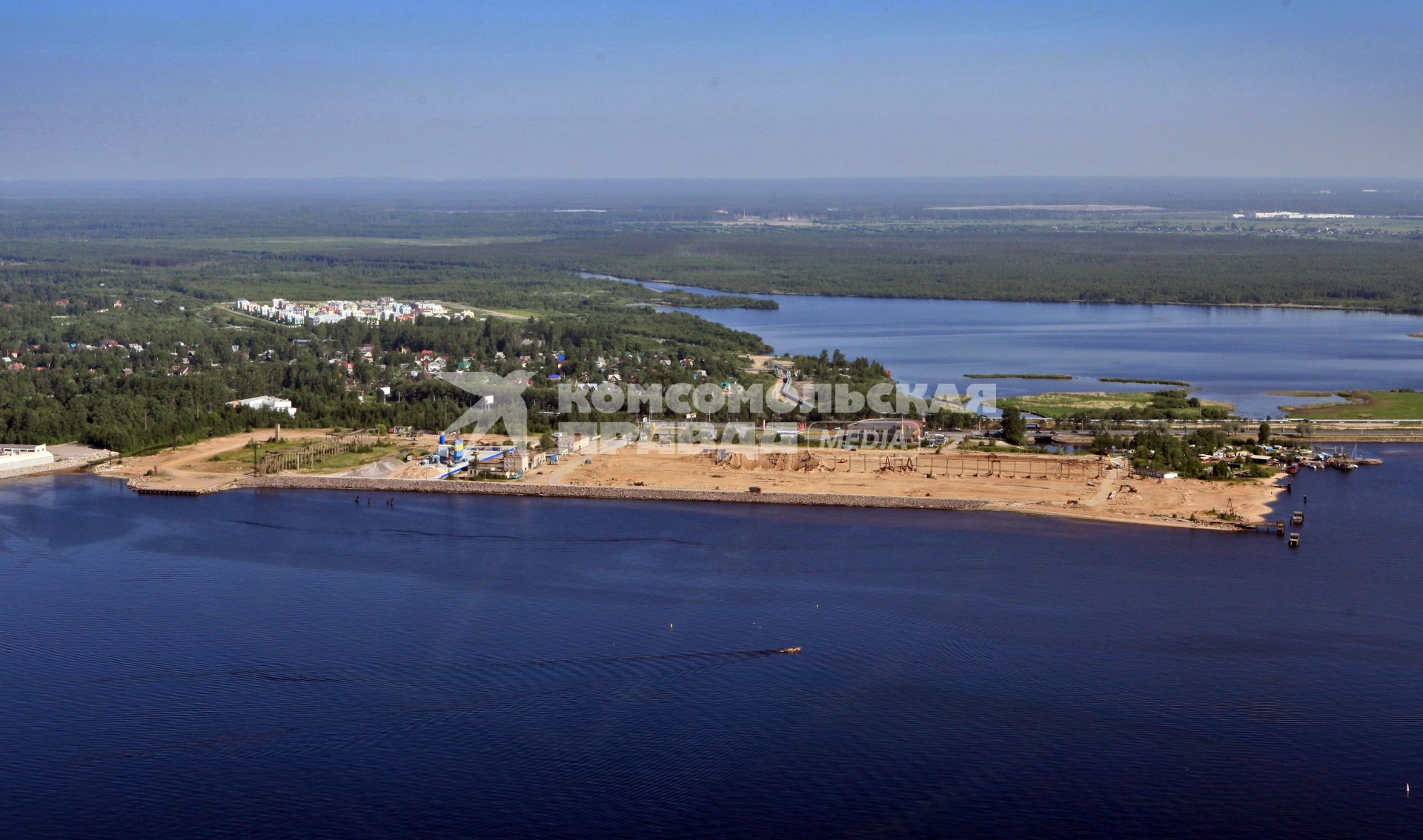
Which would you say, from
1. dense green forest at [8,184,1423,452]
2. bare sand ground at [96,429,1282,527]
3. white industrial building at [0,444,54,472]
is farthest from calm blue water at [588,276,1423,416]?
white industrial building at [0,444,54,472]

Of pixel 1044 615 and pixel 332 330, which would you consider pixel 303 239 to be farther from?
pixel 1044 615

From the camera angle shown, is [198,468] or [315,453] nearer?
[198,468]

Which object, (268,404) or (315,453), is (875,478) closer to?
(315,453)

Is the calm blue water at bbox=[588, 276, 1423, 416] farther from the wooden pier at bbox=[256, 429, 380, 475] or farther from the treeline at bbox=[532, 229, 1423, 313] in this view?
the wooden pier at bbox=[256, 429, 380, 475]

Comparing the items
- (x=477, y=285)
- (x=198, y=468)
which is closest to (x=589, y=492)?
(x=198, y=468)

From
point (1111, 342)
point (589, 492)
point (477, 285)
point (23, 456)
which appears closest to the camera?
point (589, 492)

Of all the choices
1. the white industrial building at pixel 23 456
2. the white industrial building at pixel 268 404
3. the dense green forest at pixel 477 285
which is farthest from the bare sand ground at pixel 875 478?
the dense green forest at pixel 477 285
